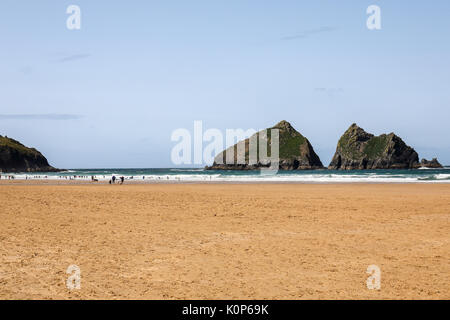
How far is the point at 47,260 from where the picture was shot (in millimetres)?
9570

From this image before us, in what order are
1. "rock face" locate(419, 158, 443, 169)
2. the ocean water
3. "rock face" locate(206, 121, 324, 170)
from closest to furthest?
the ocean water < "rock face" locate(419, 158, 443, 169) < "rock face" locate(206, 121, 324, 170)

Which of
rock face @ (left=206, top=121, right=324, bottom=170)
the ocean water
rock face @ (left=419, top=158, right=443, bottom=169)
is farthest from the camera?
rock face @ (left=206, top=121, right=324, bottom=170)

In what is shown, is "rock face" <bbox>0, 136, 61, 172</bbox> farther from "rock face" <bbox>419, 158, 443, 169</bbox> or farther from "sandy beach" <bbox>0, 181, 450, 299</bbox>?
"sandy beach" <bbox>0, 181, 450, 299</bbox>

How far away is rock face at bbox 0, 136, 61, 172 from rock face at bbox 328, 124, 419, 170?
398 ft

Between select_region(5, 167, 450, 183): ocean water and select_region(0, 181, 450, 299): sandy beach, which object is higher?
select_region(0, 181, 450, 299): sandy beach

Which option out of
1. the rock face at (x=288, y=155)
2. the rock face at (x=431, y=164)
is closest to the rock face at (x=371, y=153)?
the rock face at (x=431, y=164)

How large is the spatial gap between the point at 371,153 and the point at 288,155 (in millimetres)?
32160

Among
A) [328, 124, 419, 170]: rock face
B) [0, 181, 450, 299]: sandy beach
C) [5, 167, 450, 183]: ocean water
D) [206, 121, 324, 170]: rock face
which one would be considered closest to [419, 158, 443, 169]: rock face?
[328, 124, 419, 170]: rock face

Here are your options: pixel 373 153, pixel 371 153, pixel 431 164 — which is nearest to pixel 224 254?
pixel 373 153

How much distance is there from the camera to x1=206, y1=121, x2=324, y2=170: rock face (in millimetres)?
170400

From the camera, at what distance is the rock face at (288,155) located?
17040 cm

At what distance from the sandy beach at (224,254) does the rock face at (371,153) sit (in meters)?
145

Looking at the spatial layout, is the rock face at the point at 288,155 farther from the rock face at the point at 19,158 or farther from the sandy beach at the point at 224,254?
the sandy beach at the point at 224,254
